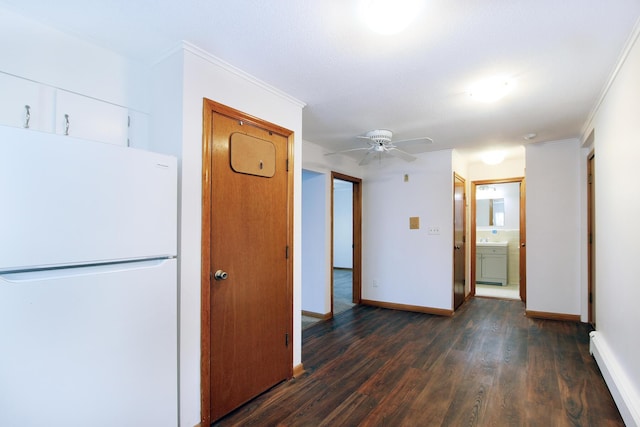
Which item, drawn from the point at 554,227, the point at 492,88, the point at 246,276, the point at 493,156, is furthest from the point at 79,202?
the point at 554,227

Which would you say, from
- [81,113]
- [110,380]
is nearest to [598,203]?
[110,380]

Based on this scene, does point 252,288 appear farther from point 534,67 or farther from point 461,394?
point 534,67

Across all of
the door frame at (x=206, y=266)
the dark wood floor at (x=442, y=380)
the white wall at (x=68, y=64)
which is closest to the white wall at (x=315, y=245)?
the dark wood floor at (x=442, y=380)

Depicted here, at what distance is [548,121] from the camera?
10.8 ft

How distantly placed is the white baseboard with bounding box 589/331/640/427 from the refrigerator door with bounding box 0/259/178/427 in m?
2.63

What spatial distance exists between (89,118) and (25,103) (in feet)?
0.91

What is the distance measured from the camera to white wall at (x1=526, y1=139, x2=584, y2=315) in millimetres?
4117

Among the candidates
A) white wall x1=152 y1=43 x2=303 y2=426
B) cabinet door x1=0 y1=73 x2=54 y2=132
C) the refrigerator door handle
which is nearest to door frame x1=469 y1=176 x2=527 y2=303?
white wall x1=152 y1=43 x2=303 y2=426

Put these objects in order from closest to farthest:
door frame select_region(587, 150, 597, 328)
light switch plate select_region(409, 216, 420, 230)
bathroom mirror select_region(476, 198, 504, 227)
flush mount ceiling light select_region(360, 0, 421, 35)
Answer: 1. flush mount ceiling light select_region(360, 0, 421, 35)
2. door frame select_region(587, 150, 597, 328)
3. light switch plate select_region(409, 216, 420, 230)
4. bathroom mirror select_region(476, 198, 504, 227)

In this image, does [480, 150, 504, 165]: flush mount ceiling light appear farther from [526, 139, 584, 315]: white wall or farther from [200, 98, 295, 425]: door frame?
[200, 98, 295, 425]: door frame

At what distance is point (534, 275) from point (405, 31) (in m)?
3.97

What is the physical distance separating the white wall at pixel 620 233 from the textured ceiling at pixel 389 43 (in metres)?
0.24

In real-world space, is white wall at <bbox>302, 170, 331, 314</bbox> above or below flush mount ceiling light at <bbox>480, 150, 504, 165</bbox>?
below

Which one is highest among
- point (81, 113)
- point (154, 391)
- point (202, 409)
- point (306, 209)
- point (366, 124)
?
point (366, 124)
